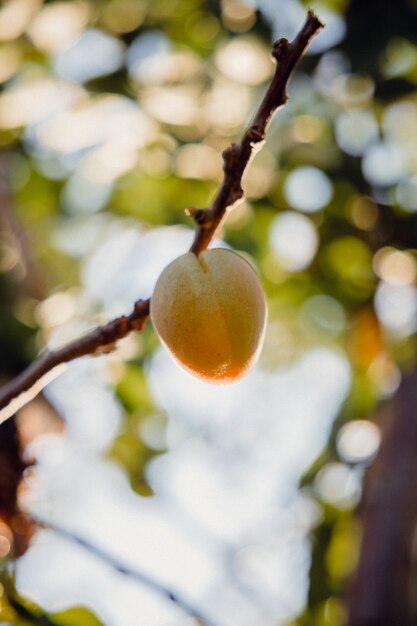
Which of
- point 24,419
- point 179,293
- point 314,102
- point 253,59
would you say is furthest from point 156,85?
point 179,293

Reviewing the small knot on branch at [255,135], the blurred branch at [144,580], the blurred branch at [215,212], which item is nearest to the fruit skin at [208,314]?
the blurred branch at [215,212]

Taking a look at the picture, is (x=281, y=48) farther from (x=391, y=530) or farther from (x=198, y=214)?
(x=391, y=530)

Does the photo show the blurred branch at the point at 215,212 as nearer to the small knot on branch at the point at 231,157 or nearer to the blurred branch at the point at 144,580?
the small knot on branch at the point at 231,157

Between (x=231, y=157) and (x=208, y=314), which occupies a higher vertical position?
(x=231, y=157)

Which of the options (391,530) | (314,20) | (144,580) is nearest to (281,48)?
(314,20)

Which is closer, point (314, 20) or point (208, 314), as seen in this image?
point (314, 20)
